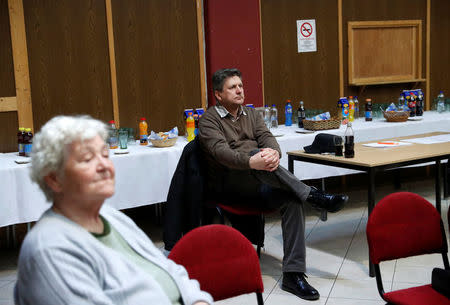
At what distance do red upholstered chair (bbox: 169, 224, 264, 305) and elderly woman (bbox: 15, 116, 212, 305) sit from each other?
0.90ft

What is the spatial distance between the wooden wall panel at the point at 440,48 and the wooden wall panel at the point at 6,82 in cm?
443

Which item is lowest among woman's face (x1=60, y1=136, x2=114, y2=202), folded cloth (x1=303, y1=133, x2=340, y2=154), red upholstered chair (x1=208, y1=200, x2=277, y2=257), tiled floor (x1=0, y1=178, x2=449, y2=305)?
tiled floor (x1=0, y1=178, x2=449, y2=305)

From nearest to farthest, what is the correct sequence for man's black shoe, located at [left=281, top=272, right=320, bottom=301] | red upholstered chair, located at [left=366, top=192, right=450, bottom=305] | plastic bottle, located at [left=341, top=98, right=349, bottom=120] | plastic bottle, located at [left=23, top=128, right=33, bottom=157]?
red upholstered chair, located at [left=366, top=192, right=450, bottom=305], man's black shoe, located at [left=281, top=272, right=320, bottom=301], plastic bottle, located at [left=23, top=128, right=33, bottom=157], plastic bottle, located at [left=341, top=98, right=349, bottom=120]

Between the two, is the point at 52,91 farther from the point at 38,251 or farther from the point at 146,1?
the point at 38,251

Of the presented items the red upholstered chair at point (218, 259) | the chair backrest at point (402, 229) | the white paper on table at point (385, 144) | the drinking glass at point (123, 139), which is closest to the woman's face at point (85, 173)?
the red upholstered chair at point (218, 259)

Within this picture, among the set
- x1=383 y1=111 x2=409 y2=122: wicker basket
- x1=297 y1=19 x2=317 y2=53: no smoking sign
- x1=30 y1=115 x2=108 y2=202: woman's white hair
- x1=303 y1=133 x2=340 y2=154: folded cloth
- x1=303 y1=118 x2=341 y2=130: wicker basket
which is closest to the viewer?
x1=30 y1=115 x2=108 y2=202: woman's white hair

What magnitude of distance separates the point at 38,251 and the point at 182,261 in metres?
0.66

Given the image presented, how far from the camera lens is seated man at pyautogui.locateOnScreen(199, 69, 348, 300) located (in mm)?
3418

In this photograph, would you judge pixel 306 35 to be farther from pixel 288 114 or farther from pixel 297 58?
pixel 288 114

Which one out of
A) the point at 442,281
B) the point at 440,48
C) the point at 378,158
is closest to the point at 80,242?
the point at 442,281

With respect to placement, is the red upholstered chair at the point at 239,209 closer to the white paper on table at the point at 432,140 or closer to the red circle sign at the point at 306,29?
the white paper on table at the point at 432,140

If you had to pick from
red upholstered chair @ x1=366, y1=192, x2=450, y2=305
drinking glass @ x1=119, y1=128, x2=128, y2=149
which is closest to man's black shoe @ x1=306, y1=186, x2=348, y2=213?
red upholstered chair @ x1=366, y1=192, x2=450, y2=305

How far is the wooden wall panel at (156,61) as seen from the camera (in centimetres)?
481

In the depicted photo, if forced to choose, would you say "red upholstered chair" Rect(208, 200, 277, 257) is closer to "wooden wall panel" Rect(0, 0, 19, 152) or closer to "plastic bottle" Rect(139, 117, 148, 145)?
"plastic bottle" Rect(139, 117, 148, 145)
